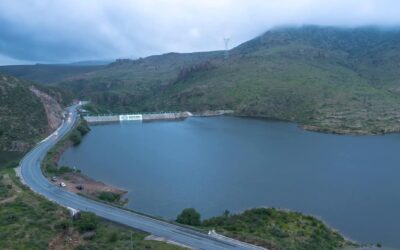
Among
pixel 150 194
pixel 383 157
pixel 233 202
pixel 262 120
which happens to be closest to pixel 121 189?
pixel 150 194

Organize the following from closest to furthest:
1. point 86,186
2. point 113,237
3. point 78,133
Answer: point 113,237, point 86,186, point 78,133

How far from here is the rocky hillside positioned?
112m

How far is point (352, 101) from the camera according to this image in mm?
162875

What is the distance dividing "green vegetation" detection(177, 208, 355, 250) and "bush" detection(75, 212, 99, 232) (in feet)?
33.2

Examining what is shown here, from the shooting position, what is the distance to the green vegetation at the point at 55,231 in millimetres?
50281

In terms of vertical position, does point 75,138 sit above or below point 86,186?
above

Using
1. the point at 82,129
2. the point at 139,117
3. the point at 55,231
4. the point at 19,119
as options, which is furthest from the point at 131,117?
the point at 55,231

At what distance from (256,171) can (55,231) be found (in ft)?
142

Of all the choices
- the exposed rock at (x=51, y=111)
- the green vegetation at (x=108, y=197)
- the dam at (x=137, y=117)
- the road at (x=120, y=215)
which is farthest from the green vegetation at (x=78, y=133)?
the green vegetation at (x=108, y=197)

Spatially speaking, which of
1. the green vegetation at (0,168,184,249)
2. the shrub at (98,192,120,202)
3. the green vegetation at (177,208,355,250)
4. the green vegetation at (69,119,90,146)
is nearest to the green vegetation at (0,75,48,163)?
the green vegetation at (69,119,90,146)

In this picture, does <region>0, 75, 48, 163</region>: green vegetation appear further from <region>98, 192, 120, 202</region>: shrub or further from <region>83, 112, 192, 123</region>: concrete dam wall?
<region>98, 192, 120, 202</region>: shrub

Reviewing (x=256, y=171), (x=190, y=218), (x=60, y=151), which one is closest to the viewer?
(x=190, y=218)

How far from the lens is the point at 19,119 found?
122438 mm

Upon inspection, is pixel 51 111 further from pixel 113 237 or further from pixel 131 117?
pixel 113 237
